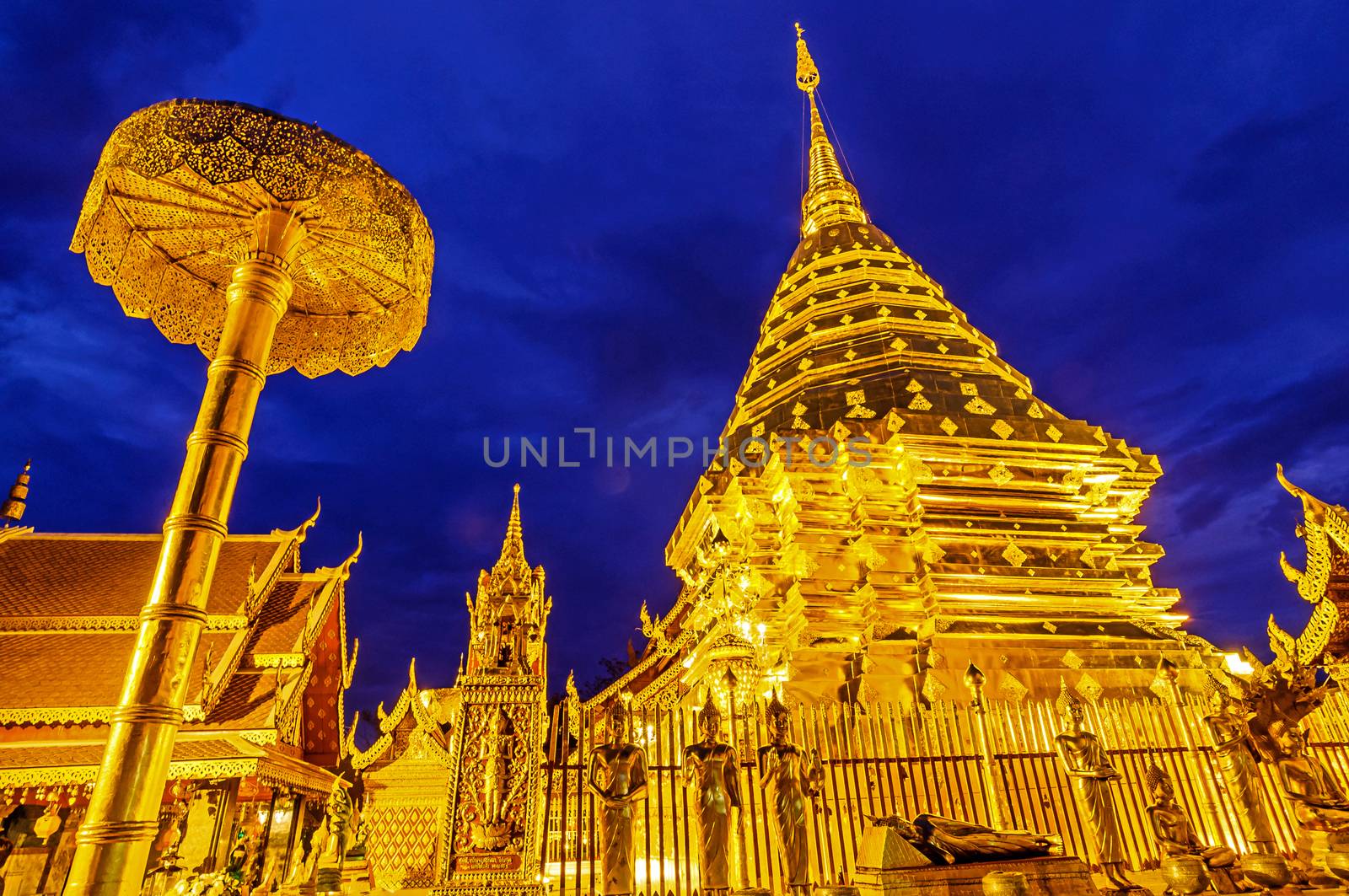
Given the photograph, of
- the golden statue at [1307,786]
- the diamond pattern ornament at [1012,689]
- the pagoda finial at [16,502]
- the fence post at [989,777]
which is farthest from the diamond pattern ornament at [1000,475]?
the pagoda finial at [16,502]

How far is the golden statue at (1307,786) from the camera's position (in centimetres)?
645

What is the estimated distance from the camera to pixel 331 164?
488cm

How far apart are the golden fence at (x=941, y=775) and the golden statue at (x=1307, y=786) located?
42 cm

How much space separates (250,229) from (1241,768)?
10.1 m

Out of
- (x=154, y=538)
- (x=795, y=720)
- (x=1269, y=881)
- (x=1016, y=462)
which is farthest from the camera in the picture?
(x=154, y=538)

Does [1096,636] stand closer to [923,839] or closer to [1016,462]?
[1016,462]

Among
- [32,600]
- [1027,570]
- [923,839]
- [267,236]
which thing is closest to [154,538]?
[32,600]

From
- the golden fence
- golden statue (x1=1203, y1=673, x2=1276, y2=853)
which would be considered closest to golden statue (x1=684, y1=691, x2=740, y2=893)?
the golden fence

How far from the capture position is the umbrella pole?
129 inches

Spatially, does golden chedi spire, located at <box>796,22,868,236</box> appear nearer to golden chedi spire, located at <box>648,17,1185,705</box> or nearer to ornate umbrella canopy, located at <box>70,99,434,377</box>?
golden chedi spire, located at <box>648,17,1185,705</box>

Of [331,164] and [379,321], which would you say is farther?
[379,321]

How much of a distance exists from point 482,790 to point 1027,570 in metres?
8.63

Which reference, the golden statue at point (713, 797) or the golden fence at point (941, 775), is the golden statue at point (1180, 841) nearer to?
the golden fence at point (941, 775)

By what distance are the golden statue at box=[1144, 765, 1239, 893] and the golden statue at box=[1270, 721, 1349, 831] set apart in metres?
1.04
